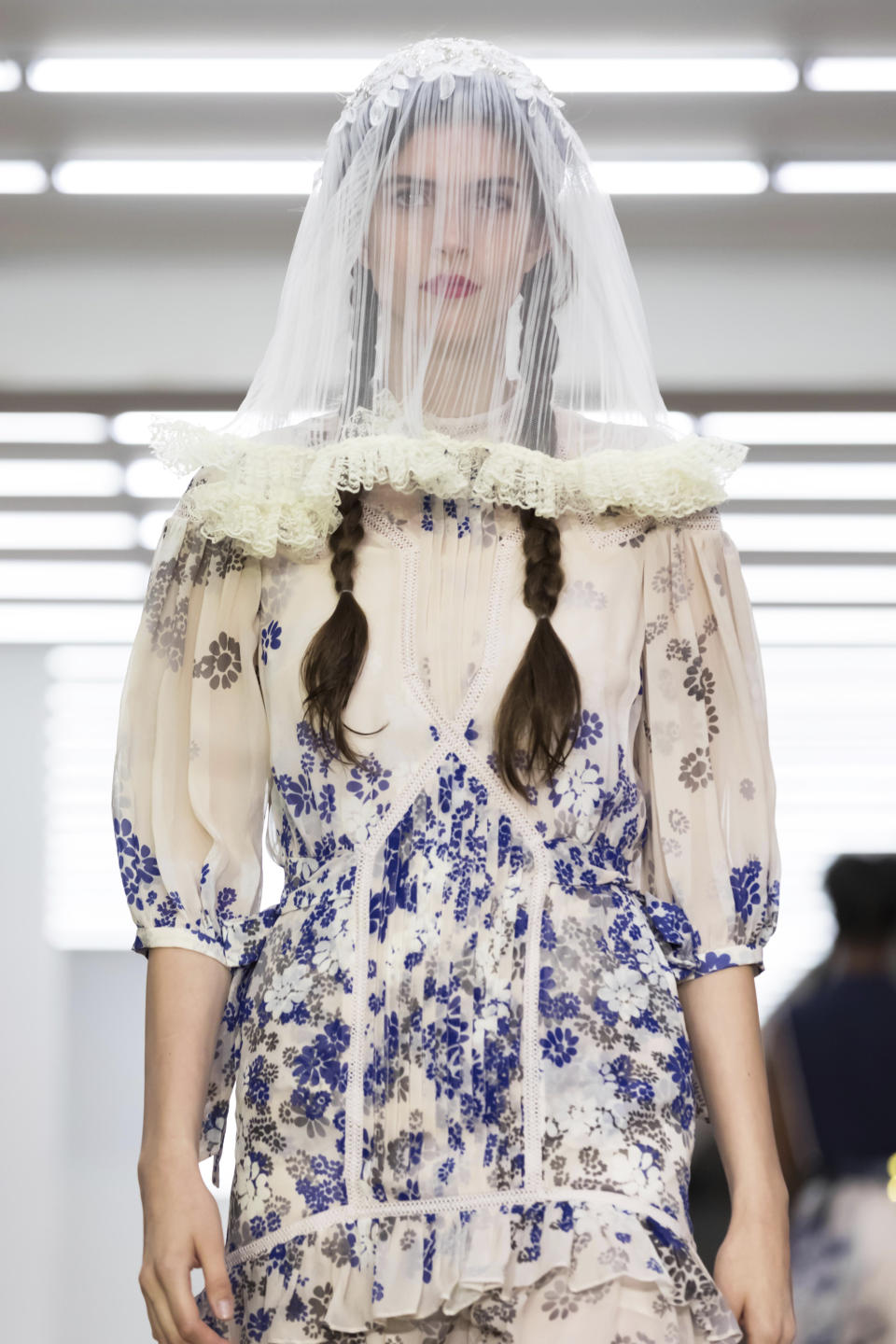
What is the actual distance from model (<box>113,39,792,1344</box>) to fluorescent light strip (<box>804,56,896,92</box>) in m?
2.17

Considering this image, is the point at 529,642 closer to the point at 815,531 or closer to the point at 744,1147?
the point at 744,1147

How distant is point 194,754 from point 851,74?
256 cm

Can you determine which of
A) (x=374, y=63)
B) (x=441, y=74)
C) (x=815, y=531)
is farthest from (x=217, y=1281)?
(x=815, y=531)

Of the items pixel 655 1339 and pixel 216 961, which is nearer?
pixel 655 1339

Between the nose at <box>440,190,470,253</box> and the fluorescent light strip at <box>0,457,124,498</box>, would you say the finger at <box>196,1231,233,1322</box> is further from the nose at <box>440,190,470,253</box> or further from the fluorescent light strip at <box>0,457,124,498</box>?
the fluorescent light strip at <box>0,457,124,498</box>

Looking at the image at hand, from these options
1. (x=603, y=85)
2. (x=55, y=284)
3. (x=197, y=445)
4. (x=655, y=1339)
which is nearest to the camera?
(x=655, y=1339)

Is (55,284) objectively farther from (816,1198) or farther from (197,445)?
(197,445)

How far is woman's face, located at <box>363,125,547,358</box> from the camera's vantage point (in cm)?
133

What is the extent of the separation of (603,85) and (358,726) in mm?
2472

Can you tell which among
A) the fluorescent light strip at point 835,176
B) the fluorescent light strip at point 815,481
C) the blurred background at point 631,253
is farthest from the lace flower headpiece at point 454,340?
the fluorescent light strip at point 815,481

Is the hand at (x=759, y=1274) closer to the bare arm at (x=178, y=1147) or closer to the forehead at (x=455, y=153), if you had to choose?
the bare arm at (x=178, y=1147)

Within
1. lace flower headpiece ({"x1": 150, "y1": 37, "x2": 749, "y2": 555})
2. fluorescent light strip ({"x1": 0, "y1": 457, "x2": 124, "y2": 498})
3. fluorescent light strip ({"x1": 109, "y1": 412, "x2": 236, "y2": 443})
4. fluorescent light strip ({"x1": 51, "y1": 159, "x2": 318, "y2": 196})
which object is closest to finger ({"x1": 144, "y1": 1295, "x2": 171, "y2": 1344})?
lace flower headpiece ({"x1": 150, "y1": 37, "x2": 749, "y2": 555})

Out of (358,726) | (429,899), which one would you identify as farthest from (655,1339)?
(358,726)

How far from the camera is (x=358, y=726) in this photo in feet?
4.05
